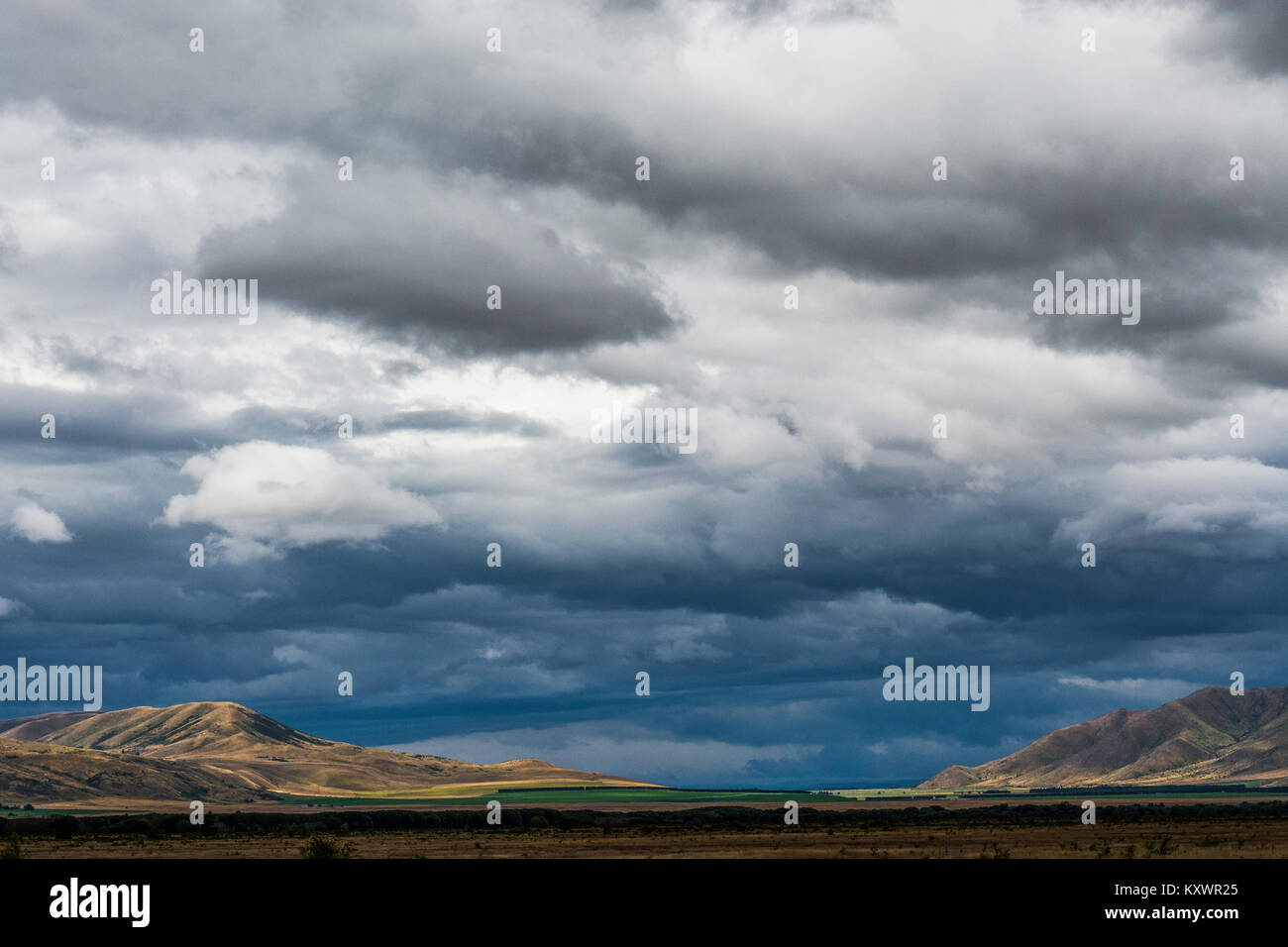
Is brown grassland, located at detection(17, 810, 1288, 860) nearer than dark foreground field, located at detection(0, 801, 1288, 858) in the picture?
Yes

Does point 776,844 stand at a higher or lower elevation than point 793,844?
lower

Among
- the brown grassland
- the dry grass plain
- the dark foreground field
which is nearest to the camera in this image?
the dry grass plain

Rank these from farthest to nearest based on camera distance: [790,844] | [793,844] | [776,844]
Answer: [776,844] < [790,844] < [793,844]

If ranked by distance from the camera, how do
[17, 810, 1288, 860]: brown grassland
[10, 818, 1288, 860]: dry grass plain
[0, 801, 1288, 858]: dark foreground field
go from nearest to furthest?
[10, 818, 1288, 860]: dry grass plain, [17, 810, 1288, 860]: brown grassland, [0, 801, 1288, 858]: dark foreground field

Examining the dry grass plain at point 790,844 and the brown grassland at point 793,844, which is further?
the brown grassland at point 793,844

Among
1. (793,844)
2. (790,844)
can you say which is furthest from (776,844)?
(793,844)

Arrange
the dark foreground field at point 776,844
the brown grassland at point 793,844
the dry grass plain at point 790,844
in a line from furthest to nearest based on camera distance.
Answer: the dark foreground field at point 776,844 → the brown grassland at point 793,844 → the dry grass plain at point 790,844

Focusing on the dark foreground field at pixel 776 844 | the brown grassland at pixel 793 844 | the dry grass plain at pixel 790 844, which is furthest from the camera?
the dark foreground field at pixel 776 844

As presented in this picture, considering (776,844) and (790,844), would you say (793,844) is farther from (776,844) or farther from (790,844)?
(776,844)

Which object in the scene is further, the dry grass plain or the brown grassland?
the brown grassland
